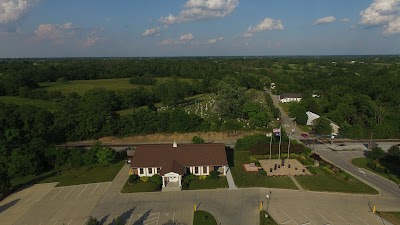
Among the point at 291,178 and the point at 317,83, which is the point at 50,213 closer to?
the point at 291,178

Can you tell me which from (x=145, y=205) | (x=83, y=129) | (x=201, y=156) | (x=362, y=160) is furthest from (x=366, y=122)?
(x=83, y=129)

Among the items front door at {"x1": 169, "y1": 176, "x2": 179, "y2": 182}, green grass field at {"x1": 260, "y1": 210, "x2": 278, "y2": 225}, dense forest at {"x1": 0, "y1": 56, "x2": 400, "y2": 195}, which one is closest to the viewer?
green grass field at {"x1": 260, "y1": 210, "x2": 278, "y2": 225}

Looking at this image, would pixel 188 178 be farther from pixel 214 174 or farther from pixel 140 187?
pixel 140 187

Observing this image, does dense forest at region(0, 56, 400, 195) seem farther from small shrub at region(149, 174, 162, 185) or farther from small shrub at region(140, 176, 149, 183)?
small shrub at region(149, 174, 162, 185)

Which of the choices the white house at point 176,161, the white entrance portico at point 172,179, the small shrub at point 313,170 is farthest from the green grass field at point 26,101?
the small shrub at point 313,170

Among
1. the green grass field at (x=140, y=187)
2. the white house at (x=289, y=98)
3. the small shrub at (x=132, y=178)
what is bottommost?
the green grass field at (x=140, y=187)

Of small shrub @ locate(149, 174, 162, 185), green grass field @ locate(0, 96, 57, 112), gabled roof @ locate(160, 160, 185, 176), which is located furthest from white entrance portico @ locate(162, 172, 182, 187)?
green grass field @ locate(0, 96, 57, 112)

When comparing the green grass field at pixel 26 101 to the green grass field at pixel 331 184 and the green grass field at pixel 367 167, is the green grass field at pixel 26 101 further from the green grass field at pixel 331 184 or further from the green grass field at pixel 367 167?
the green grass field at pixel 367 167
